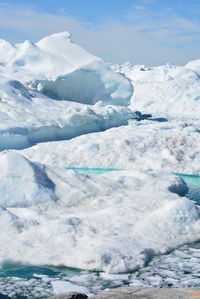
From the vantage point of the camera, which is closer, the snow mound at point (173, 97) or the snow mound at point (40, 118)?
the snow mound at point (40, 118)

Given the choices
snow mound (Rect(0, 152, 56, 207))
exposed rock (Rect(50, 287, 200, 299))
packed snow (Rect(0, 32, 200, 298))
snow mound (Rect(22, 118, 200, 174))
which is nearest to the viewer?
exposed rock (Rect(50, 287, 200, 299))

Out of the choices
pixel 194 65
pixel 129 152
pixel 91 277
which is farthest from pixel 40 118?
pixel 194 65

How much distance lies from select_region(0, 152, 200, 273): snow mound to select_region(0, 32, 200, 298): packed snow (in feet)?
0.05

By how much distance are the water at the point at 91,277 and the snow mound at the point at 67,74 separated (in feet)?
39.5

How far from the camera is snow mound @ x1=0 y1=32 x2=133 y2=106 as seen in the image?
16216 millimetres

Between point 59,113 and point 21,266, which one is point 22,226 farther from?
point 59,113

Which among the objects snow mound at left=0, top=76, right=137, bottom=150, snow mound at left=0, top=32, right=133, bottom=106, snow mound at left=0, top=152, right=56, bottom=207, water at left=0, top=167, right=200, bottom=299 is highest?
snow mound at left=0, top=32, right=133, bottom=106

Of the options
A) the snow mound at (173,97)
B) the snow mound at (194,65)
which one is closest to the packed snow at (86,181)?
the snow mound at (173,97)

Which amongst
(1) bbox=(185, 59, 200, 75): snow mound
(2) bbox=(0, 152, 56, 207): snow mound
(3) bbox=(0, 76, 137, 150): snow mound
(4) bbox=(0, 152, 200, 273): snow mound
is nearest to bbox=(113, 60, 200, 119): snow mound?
(1) bbox=(185, 59, 200, 75): snow mound

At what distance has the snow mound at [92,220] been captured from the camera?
4762 mm

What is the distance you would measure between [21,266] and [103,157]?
635cm

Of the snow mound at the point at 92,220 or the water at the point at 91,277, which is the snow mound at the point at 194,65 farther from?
the water at the point at 91,277

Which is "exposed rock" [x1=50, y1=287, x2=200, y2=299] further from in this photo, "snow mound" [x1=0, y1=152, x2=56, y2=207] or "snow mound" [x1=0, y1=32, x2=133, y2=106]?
"snow mound" [x1=0, y1=32, x2=133, y2=106]

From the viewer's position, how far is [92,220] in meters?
5.77
